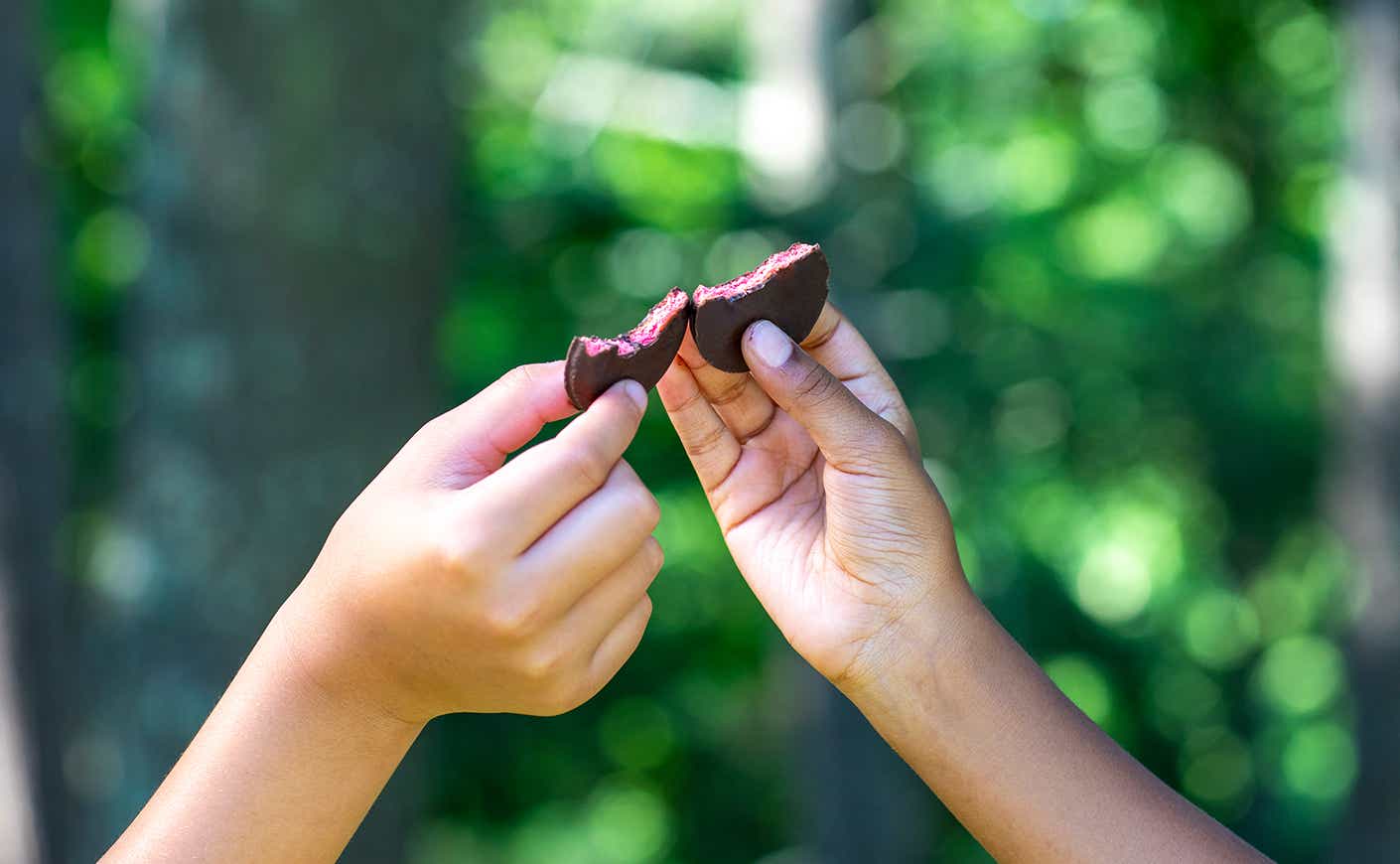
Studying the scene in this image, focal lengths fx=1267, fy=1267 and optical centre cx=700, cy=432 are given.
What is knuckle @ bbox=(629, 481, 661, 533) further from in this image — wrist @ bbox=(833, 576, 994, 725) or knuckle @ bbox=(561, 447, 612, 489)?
wrist @ bbox=(833, 576, 994, 725)

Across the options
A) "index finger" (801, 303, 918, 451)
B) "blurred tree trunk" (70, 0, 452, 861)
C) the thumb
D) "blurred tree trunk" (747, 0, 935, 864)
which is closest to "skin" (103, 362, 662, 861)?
the thumb

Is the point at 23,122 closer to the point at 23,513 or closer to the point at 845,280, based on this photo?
the point at 23,513

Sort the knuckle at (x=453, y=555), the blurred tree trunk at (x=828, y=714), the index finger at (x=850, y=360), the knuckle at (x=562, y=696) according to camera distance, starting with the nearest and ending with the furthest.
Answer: the knuckle at (x=453, y=555), the knuckle at (x=562, y=696), the index finger at (x=850, y=360), the blurred tree trunk at (x=828, y=714)

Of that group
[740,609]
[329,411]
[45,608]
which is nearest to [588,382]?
[329,411]

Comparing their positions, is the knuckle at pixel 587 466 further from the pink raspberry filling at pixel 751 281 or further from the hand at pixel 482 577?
the pink raspberry filling at pixel 751 281

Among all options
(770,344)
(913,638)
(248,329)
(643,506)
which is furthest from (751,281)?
(248,329)

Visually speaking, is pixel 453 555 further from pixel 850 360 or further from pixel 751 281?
pixel 850 360

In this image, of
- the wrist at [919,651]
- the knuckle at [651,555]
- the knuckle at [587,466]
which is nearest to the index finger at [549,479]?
the knuckle at [587,466]

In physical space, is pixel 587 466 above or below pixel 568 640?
above
